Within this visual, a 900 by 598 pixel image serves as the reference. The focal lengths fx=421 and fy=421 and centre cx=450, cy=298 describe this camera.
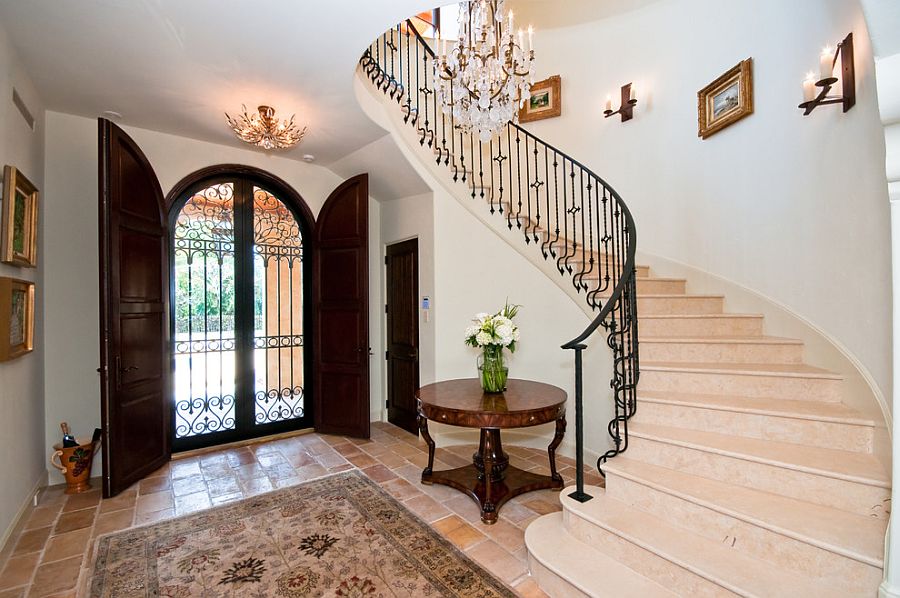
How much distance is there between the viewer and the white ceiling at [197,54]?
7.79 ft

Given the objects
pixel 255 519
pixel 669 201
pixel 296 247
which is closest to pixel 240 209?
pixel 296 247

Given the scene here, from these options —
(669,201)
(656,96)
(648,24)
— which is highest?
(648,24)

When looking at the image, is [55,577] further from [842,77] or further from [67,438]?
[842,77]

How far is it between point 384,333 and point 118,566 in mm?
3213

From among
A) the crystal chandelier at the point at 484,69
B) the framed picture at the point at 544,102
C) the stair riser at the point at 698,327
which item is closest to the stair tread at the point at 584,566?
the stair riser at the point at 698,327

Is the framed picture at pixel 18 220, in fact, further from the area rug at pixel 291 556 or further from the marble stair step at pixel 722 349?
the marble stair step at pixel 722 349

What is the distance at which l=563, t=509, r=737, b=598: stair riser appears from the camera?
1751mm

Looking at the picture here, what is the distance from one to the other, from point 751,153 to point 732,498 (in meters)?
2.77

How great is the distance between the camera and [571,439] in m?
3.97

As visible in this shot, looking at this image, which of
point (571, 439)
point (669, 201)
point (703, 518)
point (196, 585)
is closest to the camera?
point (703, 518)

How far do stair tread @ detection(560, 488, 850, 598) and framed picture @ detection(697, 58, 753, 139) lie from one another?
324cm

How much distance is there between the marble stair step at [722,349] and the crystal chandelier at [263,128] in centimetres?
335

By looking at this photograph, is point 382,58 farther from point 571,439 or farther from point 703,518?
point 703,518

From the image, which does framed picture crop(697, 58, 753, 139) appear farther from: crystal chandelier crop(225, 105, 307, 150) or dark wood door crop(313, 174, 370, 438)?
crystal chandelier crop(225, 105, 307, 150)
